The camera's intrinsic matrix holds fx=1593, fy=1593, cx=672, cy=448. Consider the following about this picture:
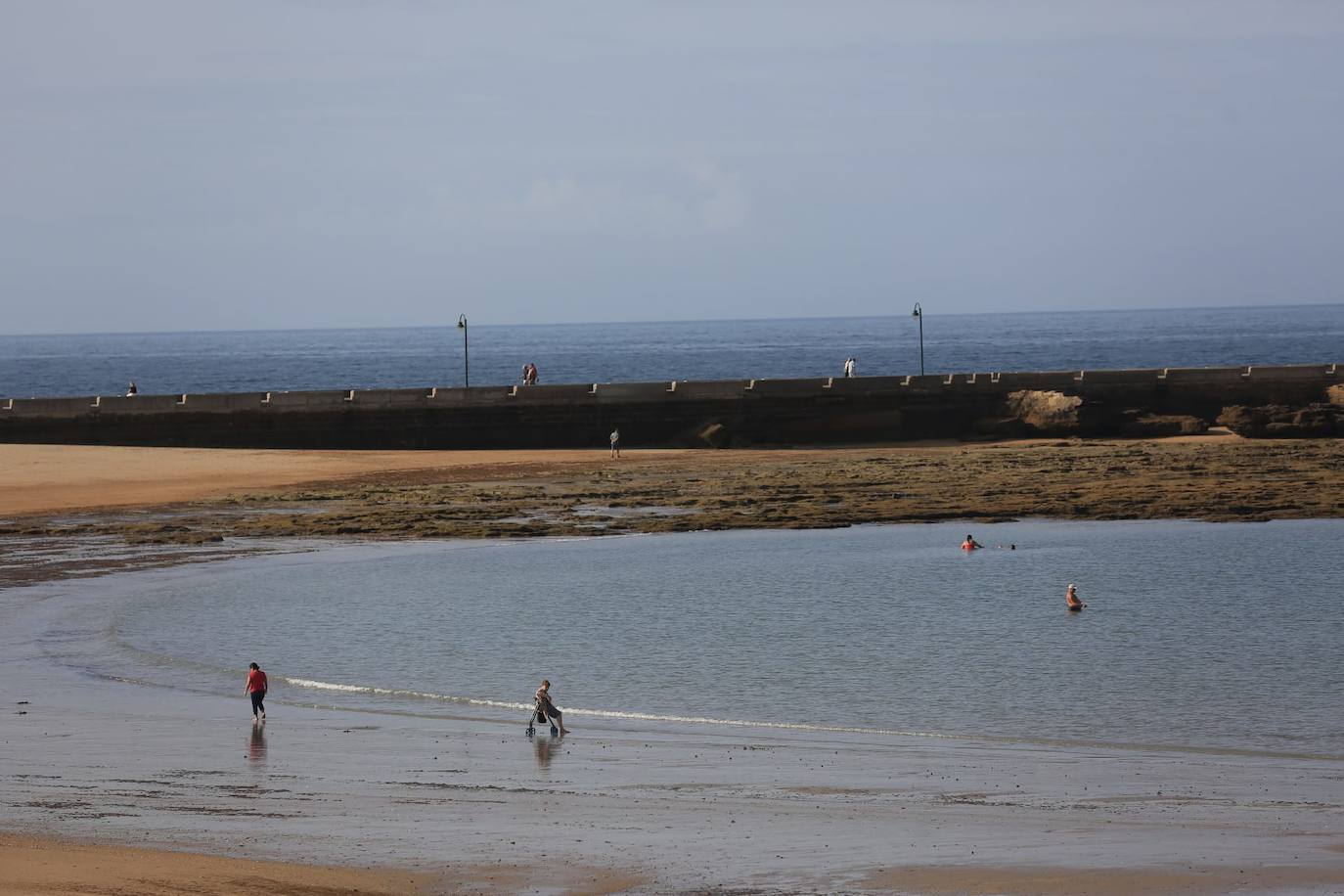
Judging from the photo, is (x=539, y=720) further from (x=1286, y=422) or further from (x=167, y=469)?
(x=1286, y=422)

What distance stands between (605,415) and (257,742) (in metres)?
35.5

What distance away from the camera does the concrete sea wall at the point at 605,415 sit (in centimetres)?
5256

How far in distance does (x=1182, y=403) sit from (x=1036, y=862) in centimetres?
4617

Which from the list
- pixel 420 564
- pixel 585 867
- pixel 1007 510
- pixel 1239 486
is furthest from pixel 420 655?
pixel 1239 486

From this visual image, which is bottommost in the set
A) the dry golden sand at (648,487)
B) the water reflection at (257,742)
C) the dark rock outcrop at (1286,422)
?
the water reflection at (257,742)

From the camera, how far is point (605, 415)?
5350 centimetres

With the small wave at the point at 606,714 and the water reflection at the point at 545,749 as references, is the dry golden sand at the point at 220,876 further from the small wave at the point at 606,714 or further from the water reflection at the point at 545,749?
the small wave at the point at 606,714

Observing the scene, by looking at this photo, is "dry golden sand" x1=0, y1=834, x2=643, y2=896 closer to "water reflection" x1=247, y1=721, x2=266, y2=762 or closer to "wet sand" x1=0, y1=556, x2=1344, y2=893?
"wet sand" x1=0, y1=556, x2=1344, y2=893

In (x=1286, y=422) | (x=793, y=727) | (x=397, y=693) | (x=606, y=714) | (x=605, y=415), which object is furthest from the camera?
(x=605, y=415)

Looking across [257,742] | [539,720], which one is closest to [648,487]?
[539,720]

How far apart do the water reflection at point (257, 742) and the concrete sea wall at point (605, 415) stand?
33860 millimetres

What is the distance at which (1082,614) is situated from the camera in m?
28.3

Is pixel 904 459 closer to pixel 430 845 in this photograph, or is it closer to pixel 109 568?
pixel 109 568

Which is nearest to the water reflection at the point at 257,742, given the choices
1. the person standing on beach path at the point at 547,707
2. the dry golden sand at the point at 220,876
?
the person standing on beach path at the point at 547,707
